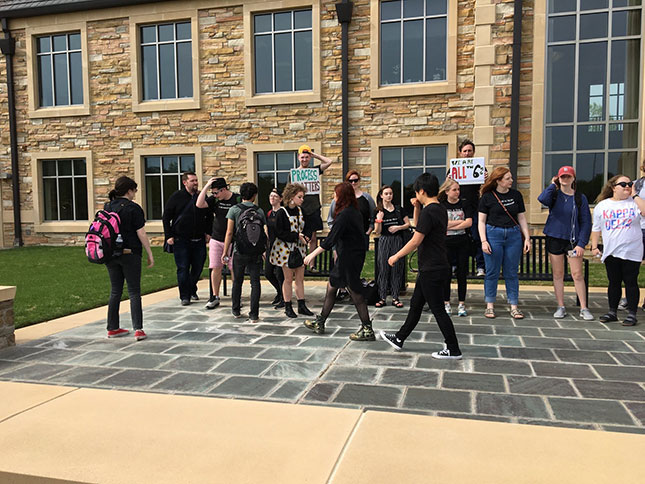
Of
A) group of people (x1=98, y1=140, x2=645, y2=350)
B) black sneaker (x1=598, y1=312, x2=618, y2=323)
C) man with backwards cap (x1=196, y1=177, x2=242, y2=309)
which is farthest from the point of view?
man with backwards cap (x1=196, y1=177, x2=242, y2=309)

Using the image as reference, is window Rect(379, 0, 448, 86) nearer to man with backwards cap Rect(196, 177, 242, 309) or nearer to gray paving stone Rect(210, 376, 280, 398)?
man with backwards cap Rect(196, 177, 242, 309)

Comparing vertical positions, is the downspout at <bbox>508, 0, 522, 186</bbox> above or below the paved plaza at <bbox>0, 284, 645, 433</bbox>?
above

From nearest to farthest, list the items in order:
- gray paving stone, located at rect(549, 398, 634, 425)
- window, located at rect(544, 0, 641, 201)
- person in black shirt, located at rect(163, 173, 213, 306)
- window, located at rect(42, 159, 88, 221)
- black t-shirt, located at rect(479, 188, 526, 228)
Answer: gray paving stone, located at rect(549, 398, 634, 425)
black t-shirt, located at rect(479, 188, 526, 228)
person in black shirt, located at rect(163, 173, 213, 306)
window, located at rect(544, 0, 641, 201)
window, located at rect(42, 159, 88, 221)

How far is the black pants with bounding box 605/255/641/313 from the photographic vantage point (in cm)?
624

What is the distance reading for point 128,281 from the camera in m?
5.83

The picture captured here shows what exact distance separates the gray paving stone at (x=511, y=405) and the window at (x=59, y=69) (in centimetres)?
1720

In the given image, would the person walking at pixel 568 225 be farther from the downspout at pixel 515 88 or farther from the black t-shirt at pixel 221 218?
the downspout at pixel 515 88

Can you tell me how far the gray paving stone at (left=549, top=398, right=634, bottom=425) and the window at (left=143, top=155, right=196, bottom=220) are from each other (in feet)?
46.0

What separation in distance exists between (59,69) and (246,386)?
668 inches

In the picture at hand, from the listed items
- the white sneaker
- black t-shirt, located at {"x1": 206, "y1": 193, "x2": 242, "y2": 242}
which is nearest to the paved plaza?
the white sneaker

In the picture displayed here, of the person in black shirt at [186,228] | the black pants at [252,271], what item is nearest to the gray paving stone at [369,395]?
the black pants at [252,271]

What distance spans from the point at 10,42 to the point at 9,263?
8.49 m

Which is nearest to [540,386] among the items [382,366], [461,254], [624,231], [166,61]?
[382,366]

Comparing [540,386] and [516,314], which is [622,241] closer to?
[516,314]
